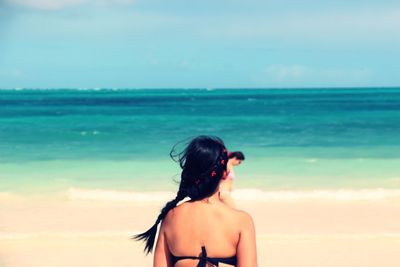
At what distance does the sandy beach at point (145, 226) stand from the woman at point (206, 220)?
187 inches

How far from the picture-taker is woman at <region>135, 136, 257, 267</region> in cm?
260

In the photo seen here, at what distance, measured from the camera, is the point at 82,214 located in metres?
11.1

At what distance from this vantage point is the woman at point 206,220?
103 inches

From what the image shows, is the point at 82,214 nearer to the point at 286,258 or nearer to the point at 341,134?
the point at 286,258

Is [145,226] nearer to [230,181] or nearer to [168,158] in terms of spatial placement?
[230,181]

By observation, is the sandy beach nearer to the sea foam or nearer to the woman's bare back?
the sea foam

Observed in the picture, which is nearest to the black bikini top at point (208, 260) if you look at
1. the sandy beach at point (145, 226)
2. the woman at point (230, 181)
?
the sandy beach at point (145, 226)

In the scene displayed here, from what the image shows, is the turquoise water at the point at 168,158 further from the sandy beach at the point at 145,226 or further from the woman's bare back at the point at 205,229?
the woman's bare back at the point at 205,229

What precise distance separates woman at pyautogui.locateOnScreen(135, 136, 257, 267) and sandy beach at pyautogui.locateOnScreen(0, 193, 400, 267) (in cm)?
474

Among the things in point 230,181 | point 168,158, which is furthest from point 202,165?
point 168,158

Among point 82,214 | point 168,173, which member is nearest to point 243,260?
point 82,214

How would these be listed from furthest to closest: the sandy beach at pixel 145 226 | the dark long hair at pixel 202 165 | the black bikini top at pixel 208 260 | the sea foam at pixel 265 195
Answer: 1. the sea foam at pixel 265 195
2. the sandy beach at pixel 145 226
3. the black bikini top at pixel 208 260
4. the dark long hair at pixel 202 165

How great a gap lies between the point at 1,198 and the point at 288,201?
582 cm

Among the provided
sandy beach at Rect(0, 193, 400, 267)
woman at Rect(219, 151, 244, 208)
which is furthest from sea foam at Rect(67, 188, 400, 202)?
woman at Rect(219, 151, 244, 208)
